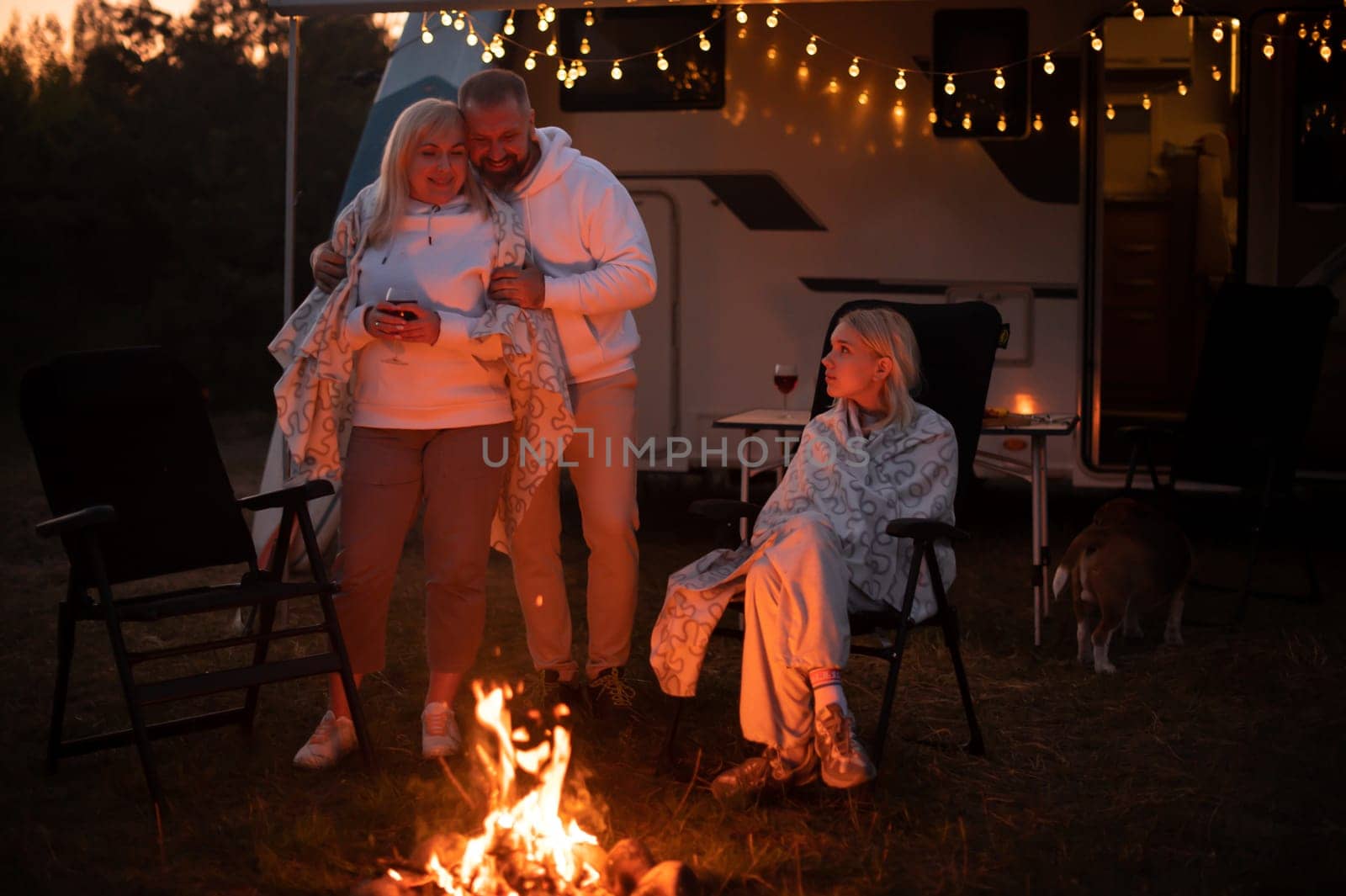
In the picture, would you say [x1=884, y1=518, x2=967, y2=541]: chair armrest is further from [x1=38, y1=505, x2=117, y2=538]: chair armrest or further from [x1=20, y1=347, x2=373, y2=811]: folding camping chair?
[x1=38, y1=505, x2=117, y2=538]: chair armrest

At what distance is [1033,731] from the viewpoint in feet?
12.4

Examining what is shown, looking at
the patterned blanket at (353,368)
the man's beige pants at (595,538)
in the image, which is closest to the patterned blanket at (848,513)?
the man's beige pants at (595,538)

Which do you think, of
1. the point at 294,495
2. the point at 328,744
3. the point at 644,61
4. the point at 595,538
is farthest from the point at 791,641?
the point at 644,61

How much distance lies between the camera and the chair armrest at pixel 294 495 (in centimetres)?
350

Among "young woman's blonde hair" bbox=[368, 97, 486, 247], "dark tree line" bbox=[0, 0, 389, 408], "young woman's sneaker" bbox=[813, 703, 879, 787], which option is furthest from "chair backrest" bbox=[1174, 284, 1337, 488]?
"dark tree line" bbox=[0, 0, 389, 408]

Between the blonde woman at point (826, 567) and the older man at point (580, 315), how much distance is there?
398mm

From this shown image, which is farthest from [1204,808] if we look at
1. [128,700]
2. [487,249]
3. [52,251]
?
[52,251]

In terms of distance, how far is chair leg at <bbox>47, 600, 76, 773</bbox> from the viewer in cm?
335

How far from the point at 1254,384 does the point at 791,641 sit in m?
2.88

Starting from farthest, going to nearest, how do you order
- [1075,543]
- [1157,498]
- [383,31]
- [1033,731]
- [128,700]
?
[383,31], [1157,498], [1075,543], [1033,731], [128,700]

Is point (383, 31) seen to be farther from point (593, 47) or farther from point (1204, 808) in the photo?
point (1204, 808)

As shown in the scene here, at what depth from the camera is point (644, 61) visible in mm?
6266

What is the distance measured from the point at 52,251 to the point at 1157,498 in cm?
906

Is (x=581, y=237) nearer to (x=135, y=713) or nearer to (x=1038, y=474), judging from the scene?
(x=135, y=713)
